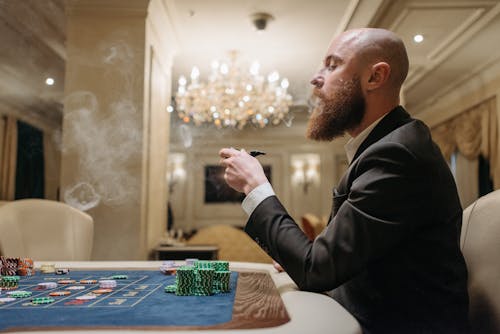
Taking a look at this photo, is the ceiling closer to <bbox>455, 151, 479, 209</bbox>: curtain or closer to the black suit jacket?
<bbox>455, 151, 479, 209</bbox>: curtain

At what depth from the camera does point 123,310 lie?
39.4 inches

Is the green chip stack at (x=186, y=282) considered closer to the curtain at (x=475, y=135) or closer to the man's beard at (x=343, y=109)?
the man's beard at (x=343, y=109)

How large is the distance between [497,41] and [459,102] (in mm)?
1922

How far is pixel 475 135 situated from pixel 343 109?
653cm

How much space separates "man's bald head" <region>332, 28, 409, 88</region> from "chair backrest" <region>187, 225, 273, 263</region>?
12.9ft

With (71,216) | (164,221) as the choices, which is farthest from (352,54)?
(164,221)

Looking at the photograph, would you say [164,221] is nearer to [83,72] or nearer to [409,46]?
[83,72]

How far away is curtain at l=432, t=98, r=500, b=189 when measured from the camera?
6.52 m

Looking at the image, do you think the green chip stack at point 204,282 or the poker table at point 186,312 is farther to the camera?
the green chip stack at point 204,282

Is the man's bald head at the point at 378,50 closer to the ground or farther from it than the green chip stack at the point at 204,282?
farther from it

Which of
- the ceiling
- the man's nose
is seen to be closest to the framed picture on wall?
the ceiling

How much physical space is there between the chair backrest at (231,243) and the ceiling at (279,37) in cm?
218

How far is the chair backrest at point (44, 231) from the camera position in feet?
7.47

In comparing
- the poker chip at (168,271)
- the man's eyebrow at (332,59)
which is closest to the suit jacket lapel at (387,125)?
the man's eyebrow at (332,59)
